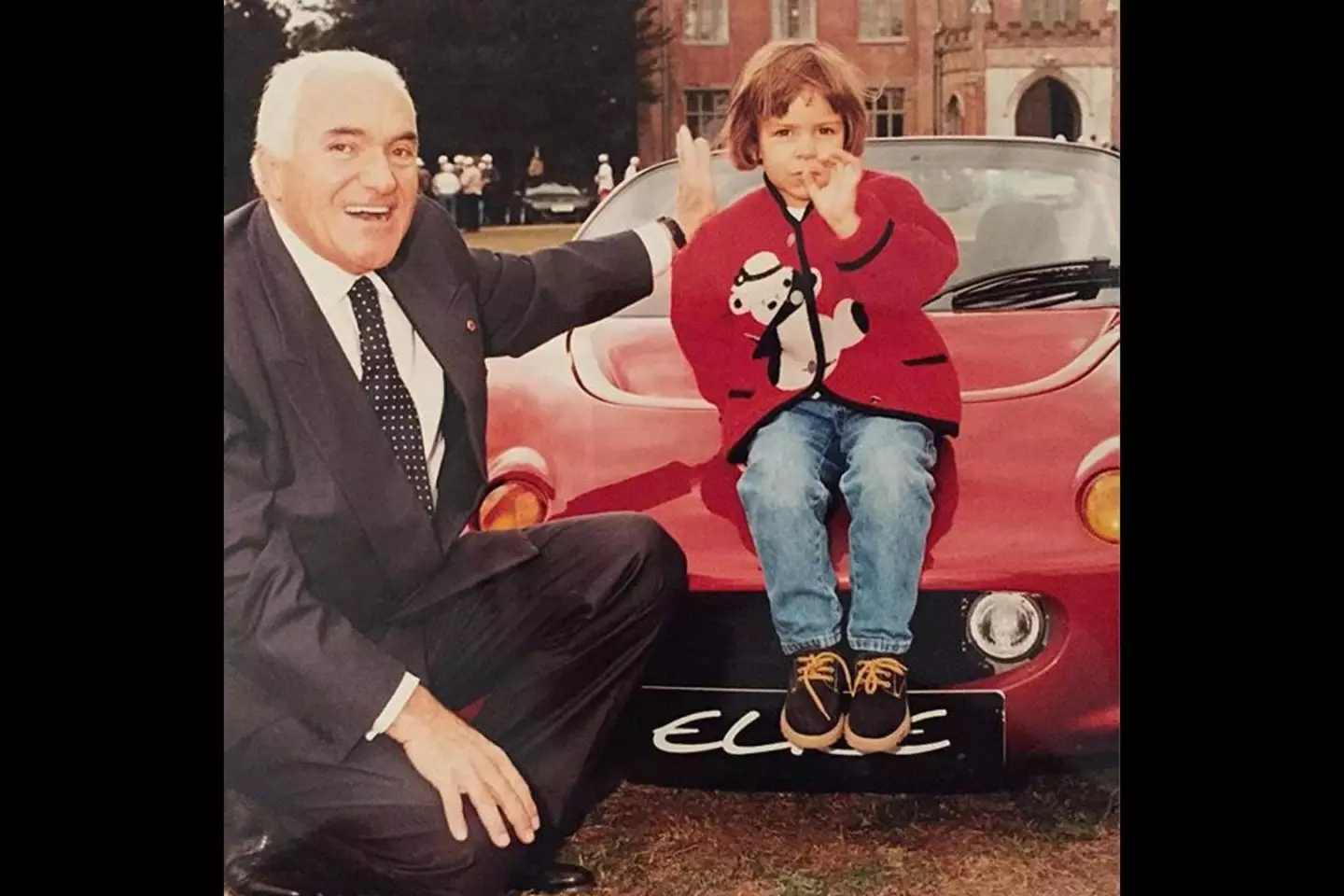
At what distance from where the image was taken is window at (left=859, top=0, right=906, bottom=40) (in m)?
1.94

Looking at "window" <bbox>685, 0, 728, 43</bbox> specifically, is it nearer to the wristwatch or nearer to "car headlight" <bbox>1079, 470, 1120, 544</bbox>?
the wristwatch

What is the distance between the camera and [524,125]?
6.57ft

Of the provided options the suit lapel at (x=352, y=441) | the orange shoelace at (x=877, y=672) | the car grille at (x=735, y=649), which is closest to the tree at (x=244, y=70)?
the suit lapel at (x=352, y=441)

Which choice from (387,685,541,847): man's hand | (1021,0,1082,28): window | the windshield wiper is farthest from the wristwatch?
(387,685,541,847): man's hand

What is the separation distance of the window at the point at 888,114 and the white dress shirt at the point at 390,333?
395 millimetres

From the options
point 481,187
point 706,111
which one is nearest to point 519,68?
point 481,187

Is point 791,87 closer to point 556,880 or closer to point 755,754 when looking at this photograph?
point 755,754

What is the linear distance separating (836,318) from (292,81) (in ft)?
3.10

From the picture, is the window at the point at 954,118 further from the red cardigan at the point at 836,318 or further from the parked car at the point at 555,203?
the parked car at the point at 555,203

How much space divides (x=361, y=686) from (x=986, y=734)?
3.22 ft

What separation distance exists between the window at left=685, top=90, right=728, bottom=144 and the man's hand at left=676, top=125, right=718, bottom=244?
1cm

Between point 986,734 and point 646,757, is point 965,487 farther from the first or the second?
point 646,757
